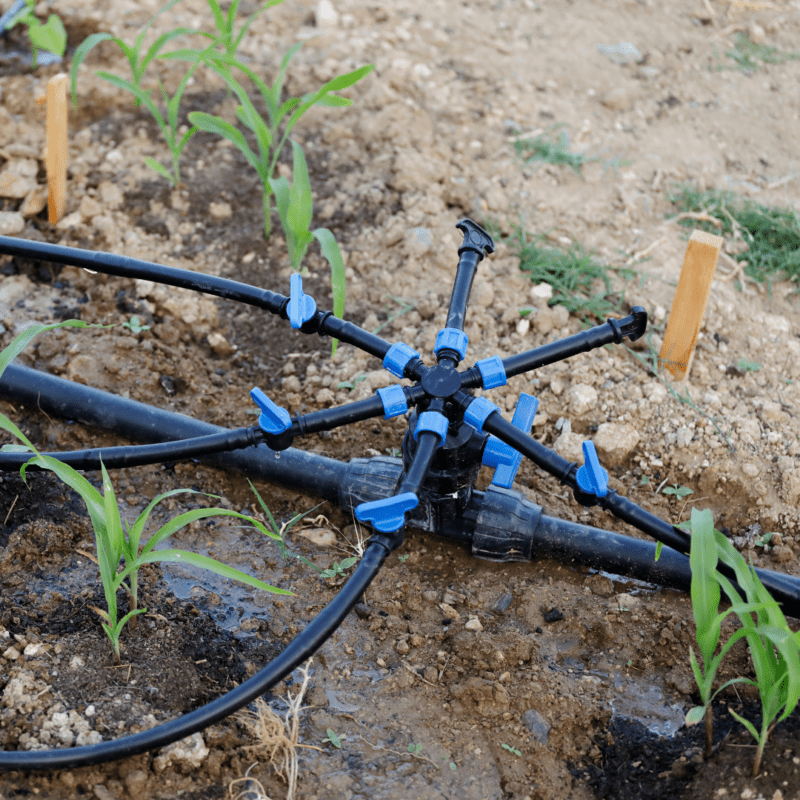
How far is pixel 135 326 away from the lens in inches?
88.6

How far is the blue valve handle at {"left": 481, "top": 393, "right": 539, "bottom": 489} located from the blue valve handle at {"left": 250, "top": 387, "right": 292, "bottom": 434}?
414mm

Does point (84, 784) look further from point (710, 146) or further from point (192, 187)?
point (710, 146)

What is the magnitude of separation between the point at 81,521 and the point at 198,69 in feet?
6.43

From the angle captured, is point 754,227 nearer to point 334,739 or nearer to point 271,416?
point 271,416

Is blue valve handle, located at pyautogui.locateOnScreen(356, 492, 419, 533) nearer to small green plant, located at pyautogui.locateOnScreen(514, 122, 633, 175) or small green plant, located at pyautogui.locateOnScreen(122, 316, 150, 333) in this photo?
small green plant, located at pyautogui.locateOnScreen(122, 316, 150, 333)

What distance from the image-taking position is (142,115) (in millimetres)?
2877

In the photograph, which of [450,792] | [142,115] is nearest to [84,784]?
[450,792]

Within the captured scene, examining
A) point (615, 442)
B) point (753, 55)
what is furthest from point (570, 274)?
point (753, 55)

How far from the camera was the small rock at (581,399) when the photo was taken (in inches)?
80.9

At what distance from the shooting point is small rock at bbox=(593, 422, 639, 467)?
1.98 meters

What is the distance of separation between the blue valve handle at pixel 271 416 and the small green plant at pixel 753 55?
9.33 feet

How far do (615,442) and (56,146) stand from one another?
6.02ft

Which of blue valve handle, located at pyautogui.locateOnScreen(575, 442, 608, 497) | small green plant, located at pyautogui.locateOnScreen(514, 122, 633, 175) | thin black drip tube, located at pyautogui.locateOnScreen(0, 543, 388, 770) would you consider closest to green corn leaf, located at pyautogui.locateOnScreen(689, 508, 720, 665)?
blue valve handle, located at pyautogui.locateOnScreen(575, 442, 608, 497)

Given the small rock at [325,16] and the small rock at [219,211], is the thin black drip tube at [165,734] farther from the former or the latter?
the small rock at [325,16]
